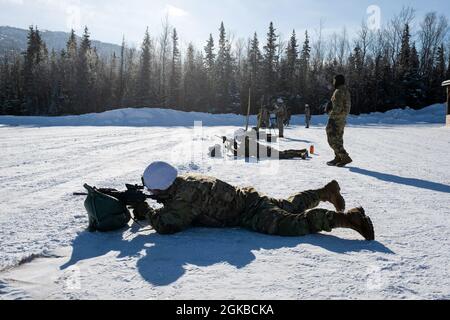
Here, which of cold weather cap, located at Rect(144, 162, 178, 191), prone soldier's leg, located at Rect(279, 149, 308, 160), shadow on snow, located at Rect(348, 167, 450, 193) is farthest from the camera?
prone soldier's leg, located at Rect(279, 149, 308, 160)

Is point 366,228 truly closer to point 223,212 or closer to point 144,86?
point 223,212

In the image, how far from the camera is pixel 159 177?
3918 mm

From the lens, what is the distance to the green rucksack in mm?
3947

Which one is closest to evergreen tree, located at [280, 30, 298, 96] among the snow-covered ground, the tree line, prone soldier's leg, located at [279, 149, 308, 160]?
the tree line

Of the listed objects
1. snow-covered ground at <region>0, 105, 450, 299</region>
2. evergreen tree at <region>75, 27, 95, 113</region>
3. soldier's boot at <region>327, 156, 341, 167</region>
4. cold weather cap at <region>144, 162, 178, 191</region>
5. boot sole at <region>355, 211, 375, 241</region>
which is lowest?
snow-covered ground at <region>0, 105, 450, 299</region>

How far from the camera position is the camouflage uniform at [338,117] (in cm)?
919

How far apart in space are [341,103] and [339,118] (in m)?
0.34

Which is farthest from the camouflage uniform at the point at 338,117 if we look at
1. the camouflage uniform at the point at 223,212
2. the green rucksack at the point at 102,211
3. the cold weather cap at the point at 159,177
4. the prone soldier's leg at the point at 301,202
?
the green rucksack at the point at 102,211

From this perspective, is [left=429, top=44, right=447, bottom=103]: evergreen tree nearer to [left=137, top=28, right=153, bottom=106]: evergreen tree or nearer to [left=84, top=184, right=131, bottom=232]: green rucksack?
[left=137, top=28, right=153, bottom=106]: evergreen tree

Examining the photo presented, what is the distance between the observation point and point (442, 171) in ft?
27.9

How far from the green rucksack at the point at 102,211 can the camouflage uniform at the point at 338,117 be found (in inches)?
251

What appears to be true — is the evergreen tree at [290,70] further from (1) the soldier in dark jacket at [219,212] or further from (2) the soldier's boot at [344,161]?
(1) the soldier in dark jacket at [219,212]
